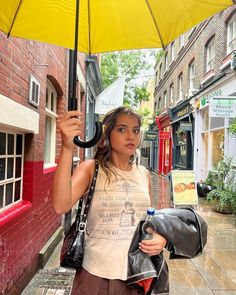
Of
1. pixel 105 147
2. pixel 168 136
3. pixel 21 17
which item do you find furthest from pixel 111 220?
pixel 168 136

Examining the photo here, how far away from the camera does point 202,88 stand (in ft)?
45.3

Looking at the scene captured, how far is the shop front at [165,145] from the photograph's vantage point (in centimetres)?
2098

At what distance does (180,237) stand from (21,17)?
1761 mm

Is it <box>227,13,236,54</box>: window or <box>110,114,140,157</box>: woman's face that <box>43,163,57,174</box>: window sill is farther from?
<box>227,13,236,54</box>: window

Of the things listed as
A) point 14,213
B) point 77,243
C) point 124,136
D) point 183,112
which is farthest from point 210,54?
point 77,243

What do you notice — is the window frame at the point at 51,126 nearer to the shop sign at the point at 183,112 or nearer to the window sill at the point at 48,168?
the window sill at the point at 48,168

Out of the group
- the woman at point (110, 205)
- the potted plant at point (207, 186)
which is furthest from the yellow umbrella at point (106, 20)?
the potted plant at point (207, 186)

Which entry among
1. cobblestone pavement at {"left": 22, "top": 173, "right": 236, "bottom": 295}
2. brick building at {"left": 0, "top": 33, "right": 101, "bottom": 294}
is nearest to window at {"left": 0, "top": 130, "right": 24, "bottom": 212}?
brick building at {"left": 0, "top": 33, "right": 101, "bottom": 294}

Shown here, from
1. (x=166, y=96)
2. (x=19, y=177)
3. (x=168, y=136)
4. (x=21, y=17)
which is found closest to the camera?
(x=21, y=17)

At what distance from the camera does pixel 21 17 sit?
2328 mm

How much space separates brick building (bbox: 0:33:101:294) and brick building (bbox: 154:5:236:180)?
24.4 feet

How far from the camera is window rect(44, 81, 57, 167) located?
5914 millimetres

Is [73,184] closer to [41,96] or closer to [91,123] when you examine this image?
[41,96]

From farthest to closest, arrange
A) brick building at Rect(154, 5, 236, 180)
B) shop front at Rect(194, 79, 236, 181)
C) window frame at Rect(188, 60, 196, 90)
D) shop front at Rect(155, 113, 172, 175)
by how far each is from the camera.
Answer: shop front at Rect(155, 113, 172, 175)
window frame at Rect(188, 60, 196, 90)
brick building at Rect(154, 5, 236, 180)
shop front at Rect(194, 79, 236, 181)
